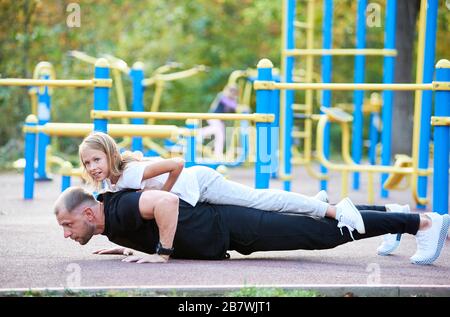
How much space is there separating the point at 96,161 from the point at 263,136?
222 centimetres

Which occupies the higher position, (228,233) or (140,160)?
(140,160)

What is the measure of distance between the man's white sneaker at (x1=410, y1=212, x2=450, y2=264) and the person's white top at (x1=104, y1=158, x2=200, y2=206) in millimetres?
1376

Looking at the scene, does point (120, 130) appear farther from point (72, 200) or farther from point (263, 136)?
point (72, 200)

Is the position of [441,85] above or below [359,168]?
above

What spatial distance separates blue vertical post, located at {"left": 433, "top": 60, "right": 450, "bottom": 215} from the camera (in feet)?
22.4

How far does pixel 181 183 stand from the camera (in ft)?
18.6

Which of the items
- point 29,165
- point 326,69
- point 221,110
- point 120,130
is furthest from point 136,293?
point 221,110

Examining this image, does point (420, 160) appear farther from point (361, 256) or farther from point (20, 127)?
point (20, 127)

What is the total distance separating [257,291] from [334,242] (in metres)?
1.14

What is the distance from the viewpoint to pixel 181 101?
20.4 metres

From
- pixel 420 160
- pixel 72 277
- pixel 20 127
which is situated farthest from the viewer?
pixel 20 127

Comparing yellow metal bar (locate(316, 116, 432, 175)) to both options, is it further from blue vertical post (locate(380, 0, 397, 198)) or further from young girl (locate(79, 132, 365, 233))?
young girl (locate(79, 132, 365, 233))
